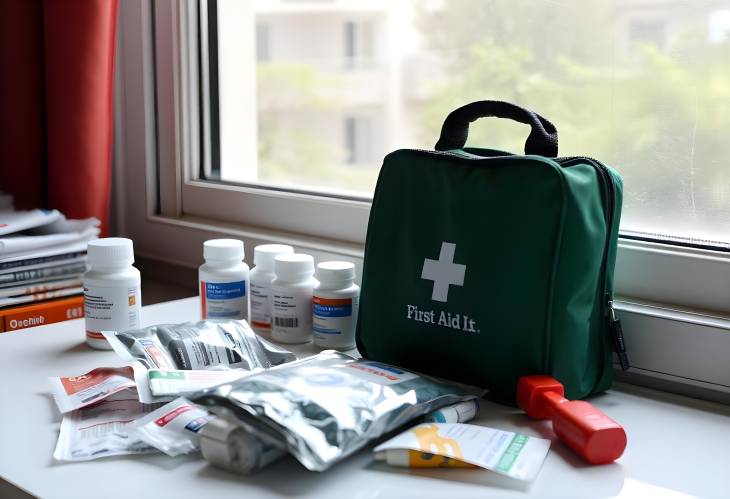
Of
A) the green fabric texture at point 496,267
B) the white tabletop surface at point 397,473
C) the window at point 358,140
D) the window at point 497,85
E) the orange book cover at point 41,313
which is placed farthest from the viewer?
the window at point 358,140

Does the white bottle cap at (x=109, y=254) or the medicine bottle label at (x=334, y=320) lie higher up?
the white bottle cap at (x=109, y=254)

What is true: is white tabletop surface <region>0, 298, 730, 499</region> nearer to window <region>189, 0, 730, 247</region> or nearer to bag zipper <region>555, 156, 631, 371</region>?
bag zipper <region>555, 156, 631, 371</region>

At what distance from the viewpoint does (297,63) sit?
1227mm

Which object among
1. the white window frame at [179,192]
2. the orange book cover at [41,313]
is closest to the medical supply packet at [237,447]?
the white window frame at [179,192]

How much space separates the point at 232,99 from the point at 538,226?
0.68 m

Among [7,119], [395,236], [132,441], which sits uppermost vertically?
[7,119]

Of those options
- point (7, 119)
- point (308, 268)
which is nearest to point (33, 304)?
point (7, 119)

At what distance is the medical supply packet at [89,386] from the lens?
2.35ft

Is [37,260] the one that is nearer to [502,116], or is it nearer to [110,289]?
[110,289]

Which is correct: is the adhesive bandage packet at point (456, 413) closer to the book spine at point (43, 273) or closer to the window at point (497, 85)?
the window at point (497, 85)

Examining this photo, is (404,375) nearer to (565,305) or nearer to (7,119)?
(565,305)

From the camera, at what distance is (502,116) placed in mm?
808

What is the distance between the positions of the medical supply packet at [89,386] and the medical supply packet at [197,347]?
0.02 metres

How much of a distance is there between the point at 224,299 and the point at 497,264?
1.05 ft
